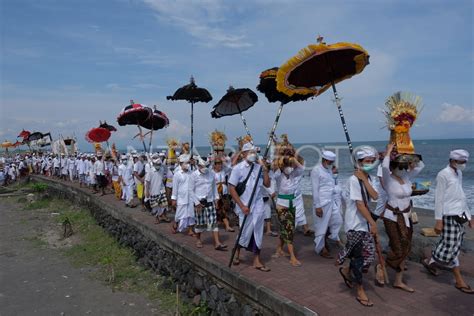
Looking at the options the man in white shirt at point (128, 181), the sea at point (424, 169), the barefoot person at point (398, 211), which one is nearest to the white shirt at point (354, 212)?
the barefoot person at point (398, 211)

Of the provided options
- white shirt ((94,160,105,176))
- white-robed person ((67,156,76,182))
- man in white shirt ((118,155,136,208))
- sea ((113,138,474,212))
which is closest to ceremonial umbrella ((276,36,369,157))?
sea ((113,138,474,212))

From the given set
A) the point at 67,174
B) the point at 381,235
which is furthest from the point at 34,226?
the point at 381,235

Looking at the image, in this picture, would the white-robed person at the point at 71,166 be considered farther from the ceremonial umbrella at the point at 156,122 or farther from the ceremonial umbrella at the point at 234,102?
the ceremonial umbrella at the point at 234,102

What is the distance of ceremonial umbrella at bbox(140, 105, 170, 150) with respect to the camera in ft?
35.7

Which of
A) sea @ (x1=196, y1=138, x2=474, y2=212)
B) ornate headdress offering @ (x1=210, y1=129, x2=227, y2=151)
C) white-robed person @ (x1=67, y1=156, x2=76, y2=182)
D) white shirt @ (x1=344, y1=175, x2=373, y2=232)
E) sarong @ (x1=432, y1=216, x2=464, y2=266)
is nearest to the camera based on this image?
white shirt @ (x1=344, y1=175, x2=373, y2=232)

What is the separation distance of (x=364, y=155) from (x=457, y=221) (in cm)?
163

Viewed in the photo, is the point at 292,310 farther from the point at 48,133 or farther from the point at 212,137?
the point at 48,133

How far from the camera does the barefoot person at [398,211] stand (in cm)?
477

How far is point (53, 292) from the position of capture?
791cm

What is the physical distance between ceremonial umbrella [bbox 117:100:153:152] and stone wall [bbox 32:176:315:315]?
280 cm

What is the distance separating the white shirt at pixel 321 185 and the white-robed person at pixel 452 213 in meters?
1.69

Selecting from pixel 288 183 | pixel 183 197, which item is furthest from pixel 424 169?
pixel 288 183

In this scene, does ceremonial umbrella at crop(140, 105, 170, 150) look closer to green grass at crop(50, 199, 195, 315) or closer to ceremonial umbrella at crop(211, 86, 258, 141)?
ceremonial umbrella at crop(211, 86, 258, 141)

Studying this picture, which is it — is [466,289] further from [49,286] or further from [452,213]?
[49,286]
